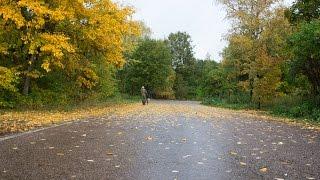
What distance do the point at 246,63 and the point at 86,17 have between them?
2094cm

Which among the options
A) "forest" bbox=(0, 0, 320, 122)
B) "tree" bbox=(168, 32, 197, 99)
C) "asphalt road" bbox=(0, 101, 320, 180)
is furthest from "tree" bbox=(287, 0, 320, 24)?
"tree" bbox=(168, 32, 197, 99)

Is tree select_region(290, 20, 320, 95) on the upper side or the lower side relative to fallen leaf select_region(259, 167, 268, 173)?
upper

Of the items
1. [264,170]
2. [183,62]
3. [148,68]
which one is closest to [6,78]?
[264,170]

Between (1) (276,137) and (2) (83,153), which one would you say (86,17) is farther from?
(2) (83,153)

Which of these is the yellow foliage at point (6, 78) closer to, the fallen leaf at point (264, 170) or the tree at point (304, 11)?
the fallen leaf at point (264, 170)

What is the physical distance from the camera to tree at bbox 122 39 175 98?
7950 centimetres

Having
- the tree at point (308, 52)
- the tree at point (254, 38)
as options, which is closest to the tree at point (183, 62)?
the tree at point (254, 38)

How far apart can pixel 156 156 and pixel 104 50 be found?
1932cm

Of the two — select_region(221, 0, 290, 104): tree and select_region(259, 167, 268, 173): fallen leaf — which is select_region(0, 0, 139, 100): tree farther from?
select_region(259, 167, 268, 173): fallen leaf

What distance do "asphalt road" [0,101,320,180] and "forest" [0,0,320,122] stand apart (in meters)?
10.5

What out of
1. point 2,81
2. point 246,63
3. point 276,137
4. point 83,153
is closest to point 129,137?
point 83,153

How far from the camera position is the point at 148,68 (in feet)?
263

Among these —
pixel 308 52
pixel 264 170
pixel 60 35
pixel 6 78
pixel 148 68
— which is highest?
pixel 148 68

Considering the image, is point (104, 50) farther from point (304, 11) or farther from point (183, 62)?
point (183, 62)
